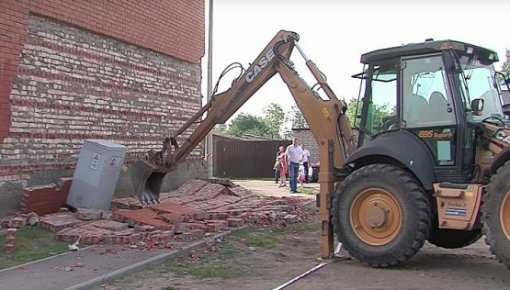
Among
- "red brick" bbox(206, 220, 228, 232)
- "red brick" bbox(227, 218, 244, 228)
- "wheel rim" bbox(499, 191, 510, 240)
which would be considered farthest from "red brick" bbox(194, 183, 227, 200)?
"wheel rim" bbox(499, 191, 510, 240)

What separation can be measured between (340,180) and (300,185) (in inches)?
562

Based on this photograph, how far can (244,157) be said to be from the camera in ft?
101

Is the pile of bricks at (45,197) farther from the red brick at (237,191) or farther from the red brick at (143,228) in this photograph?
the red brick at (237,191)

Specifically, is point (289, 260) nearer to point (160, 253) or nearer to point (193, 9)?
point (160, 253)

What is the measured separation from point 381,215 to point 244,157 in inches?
905

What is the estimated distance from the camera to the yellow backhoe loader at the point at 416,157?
7.39 meters

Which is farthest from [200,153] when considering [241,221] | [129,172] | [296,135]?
[296,135]

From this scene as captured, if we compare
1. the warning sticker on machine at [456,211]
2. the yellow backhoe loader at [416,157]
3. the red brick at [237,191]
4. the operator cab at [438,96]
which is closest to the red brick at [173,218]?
the yellow backhoe loader at [416,157]

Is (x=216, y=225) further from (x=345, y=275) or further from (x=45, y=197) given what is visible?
(x=345, y=275)

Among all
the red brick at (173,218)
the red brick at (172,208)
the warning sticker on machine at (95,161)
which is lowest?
the red brick at (173,218)

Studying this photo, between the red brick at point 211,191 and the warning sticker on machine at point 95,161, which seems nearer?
the warning sticker on machine at point 95,161

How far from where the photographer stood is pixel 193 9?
1620cm

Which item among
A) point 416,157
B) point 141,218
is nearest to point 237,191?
point 141,218

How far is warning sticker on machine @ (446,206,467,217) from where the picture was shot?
7350 mm
